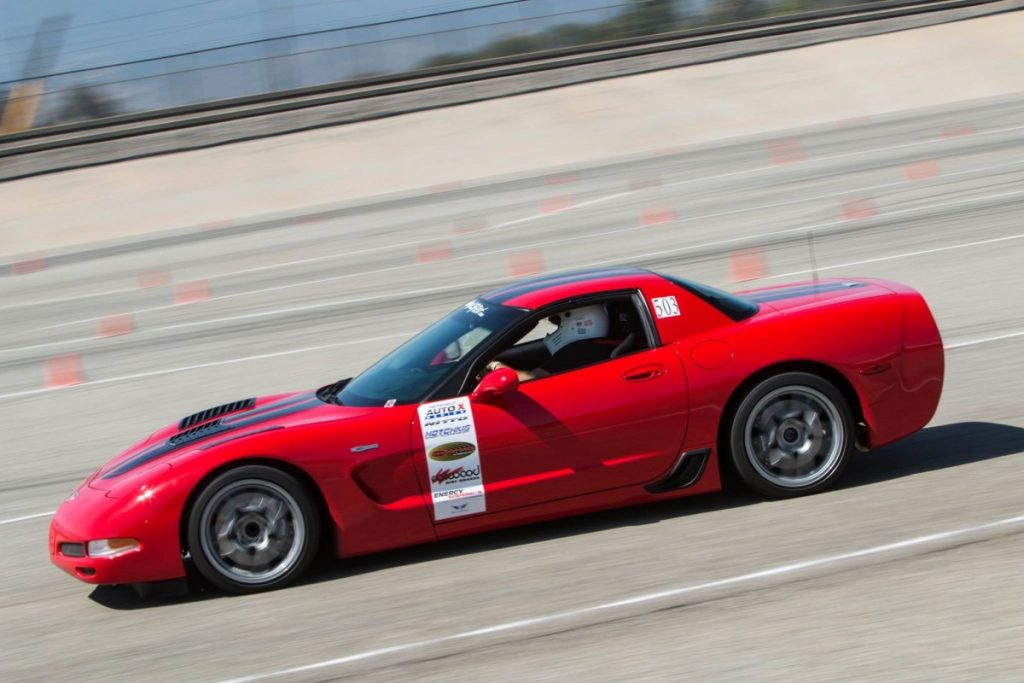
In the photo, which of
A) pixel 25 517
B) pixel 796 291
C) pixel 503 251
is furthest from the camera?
pixel 503 251

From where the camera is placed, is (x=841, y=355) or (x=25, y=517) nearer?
(x=841, y=355)

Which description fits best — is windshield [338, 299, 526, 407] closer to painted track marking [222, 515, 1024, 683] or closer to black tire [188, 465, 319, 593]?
black tire [188, 465, 319, 593]

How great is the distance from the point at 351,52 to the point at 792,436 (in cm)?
2705

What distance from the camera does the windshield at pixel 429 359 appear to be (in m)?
6.53

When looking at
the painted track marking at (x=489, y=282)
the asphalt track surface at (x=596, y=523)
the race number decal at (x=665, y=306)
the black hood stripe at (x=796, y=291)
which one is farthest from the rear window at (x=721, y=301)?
the painted track marking at (x=489, y=282)

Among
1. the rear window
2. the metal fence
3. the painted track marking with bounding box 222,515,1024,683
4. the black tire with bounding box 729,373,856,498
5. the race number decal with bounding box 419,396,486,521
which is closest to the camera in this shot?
the painted track marking with bounding box 222,515,1024,683

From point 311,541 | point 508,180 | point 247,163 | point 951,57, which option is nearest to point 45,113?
point 247,163

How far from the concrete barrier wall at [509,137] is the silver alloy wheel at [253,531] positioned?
1807 cm

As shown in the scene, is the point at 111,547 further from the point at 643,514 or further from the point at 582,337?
the point at 643,514

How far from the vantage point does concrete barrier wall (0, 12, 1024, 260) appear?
80.2 ft

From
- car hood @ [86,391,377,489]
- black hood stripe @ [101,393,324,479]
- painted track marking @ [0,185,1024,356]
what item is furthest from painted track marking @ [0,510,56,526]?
painted track marking @ [0,185,1024,356]

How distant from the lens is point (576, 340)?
6.68 meters

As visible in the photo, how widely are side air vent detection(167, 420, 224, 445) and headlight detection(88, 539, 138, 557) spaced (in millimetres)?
661

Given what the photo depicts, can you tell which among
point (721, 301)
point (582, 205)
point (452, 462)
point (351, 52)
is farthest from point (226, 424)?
point (351, 52)
